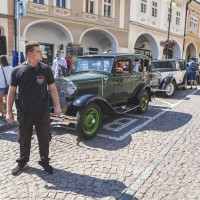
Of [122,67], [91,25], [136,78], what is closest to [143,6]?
[91,25]

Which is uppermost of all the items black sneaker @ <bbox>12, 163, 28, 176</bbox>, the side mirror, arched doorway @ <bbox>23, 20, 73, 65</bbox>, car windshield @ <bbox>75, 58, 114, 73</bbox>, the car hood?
arched doorway @ <bbox>23, 20, 73, 65</bbox>

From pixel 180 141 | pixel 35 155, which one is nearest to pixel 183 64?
pixel 180 141

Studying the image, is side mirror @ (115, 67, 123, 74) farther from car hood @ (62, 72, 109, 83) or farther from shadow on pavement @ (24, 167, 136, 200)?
shadow on pavement @ (24, 167, 136, 200)

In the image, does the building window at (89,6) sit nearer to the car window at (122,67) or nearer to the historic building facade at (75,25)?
the historic building facade at (75,25)

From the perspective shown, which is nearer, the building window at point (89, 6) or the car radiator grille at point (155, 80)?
the car radiator grille at point (155, 80)

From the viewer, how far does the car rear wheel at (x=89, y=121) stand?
5.51m

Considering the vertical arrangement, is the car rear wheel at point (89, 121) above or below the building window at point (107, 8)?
below

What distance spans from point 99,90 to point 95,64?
0.94 m

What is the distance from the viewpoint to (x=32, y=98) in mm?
3826

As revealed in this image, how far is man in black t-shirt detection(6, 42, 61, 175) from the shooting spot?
3.78 m

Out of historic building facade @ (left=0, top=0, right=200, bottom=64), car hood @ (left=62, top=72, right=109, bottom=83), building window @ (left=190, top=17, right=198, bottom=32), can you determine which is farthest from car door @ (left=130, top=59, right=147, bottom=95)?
building window @ (left=190, top=17, right=198, bottom=32)

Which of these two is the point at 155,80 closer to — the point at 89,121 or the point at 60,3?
the point at 89,121

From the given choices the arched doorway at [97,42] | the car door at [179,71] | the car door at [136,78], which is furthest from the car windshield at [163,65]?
the arched doorway at [97,42]

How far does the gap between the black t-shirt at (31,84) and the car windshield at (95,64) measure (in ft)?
10.5
